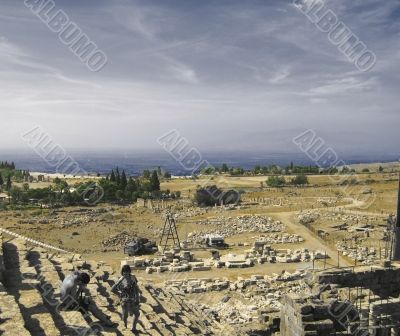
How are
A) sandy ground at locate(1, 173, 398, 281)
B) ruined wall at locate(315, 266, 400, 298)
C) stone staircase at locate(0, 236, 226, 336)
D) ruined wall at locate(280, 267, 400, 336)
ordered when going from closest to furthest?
1. stone staircase at locate(0, 236, 226, 336)
2. ruined wall at locate(280, 267, 400, 336)
3. ruined wall at locate(315, 266, 400, 298)
4. sandy ground at locate(1, 173, 398, 281)

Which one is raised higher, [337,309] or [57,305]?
[57,305]

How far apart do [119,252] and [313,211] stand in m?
22.4

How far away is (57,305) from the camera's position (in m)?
10.0

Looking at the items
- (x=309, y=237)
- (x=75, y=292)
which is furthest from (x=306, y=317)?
(x=309, y=237)

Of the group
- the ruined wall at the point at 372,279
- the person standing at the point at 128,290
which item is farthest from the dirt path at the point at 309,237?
the person standing at the point at 128,290

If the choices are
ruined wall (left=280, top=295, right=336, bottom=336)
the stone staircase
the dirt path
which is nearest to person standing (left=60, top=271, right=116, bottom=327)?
the stone staircase

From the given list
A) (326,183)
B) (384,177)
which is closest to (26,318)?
(326,183)

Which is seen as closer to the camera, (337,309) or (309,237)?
(337,309)

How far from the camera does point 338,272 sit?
539 inches

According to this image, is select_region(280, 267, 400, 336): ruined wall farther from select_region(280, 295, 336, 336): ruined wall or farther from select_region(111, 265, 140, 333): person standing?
select_region(111, 265, 140, 333): person standing

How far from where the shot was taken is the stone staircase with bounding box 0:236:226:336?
28.2 feet

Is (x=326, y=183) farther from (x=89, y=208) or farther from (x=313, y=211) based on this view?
(x=89, y=208)

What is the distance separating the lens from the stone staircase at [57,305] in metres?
8.61

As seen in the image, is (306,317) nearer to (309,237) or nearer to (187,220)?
(309,237)
